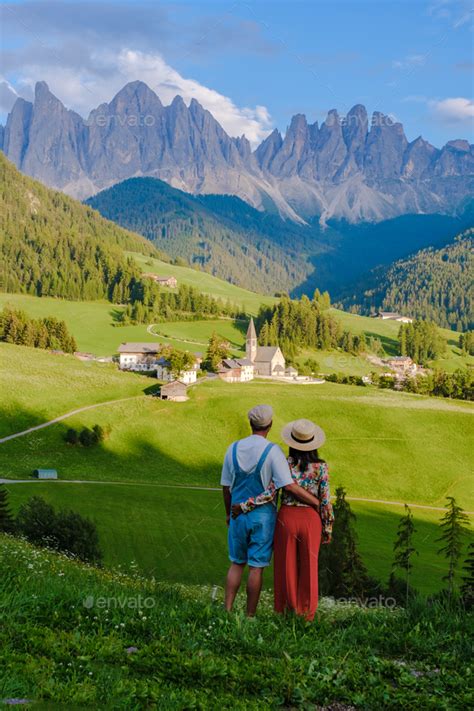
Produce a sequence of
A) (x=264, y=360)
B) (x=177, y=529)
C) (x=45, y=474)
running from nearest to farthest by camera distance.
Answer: (x=177, y=529) → (x=45, y=474) → (x=264, y=360)

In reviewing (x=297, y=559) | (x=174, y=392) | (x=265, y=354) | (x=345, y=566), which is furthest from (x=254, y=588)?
(x=265, y=354)

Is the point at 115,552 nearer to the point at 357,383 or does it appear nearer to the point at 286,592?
the point at 286,592

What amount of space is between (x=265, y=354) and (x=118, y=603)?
452ft

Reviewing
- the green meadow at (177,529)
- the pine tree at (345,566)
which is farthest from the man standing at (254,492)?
the green meadow at (177,529)

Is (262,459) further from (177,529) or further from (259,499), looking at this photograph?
(177,529)

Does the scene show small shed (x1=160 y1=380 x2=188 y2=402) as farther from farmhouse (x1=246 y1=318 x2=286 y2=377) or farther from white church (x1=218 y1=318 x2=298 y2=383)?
farmhouse (x1=246 y1=318 x2=286 y2=377)

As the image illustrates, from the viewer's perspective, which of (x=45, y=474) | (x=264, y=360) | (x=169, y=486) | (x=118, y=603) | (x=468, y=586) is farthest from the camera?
(x=264, y=360)

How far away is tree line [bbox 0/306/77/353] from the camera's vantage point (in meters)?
130

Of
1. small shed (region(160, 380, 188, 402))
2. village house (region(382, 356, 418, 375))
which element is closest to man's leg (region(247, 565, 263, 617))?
small shed (region(160, 380, 188, 402))

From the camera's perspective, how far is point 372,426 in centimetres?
9200

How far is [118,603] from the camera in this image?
984 centimetres

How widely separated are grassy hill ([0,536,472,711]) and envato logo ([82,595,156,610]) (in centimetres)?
2

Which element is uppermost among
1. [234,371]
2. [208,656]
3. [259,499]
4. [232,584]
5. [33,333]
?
[259,499]

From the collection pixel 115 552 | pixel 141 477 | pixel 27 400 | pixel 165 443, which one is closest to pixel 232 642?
pixel 115 552
